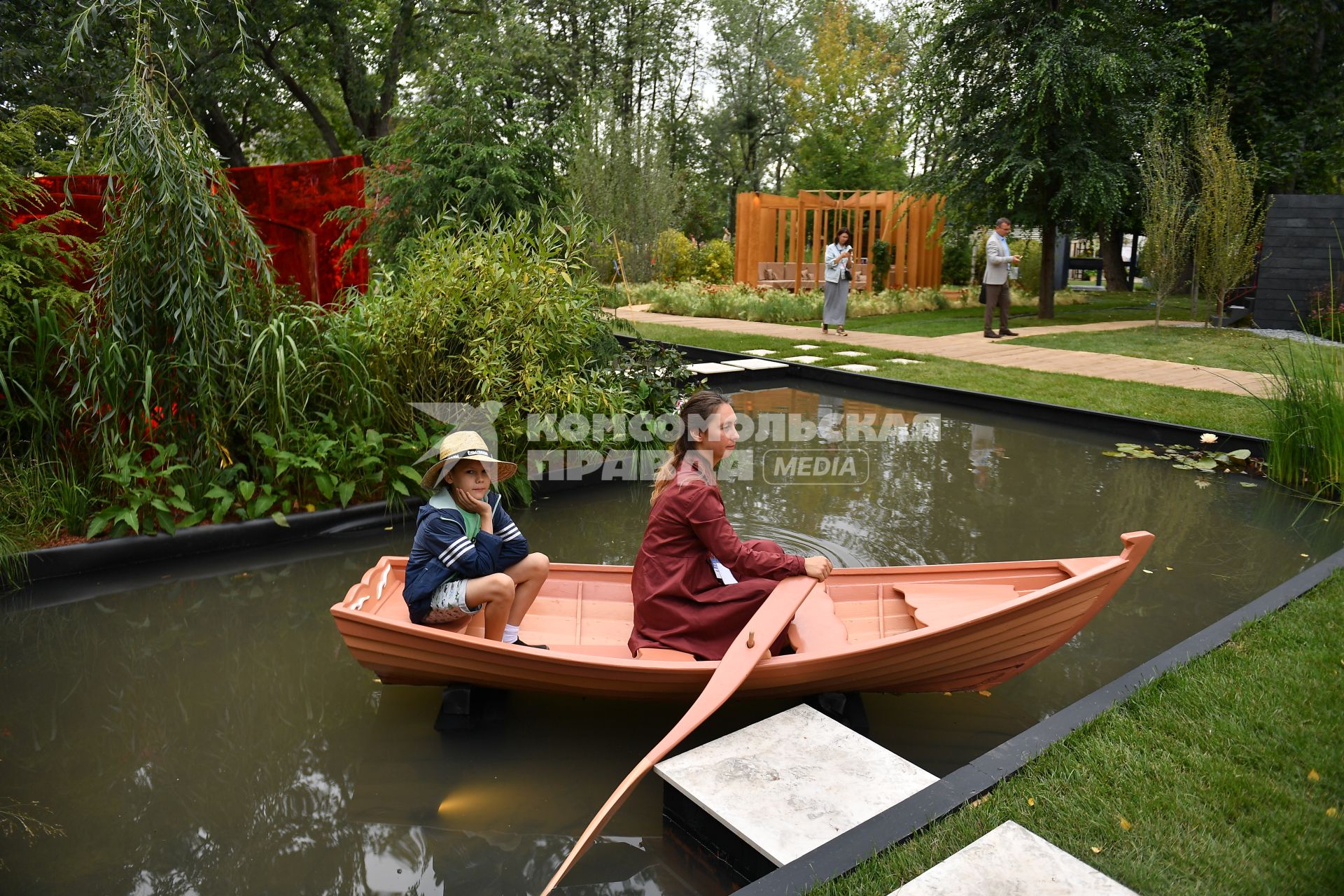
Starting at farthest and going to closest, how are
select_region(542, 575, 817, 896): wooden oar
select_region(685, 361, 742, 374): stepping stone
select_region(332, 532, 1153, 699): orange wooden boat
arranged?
select_region(685, 361, 742, 374): stepping stone
select_region(332, 532, 1153, 699): orange wooden boat
select_region(542, 575, 817, 896): wooden oar

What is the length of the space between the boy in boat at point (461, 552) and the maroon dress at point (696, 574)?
490mm

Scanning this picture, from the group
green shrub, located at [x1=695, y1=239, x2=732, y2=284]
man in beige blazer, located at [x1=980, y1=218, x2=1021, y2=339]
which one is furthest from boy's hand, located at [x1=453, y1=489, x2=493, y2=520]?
green shrub, located at [x1=695, y1=239, x2=732, y2=284]

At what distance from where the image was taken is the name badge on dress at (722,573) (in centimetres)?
367

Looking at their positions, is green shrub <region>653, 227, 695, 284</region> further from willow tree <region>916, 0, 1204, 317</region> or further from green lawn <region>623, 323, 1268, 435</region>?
green lawn <region>623, 323, 1268, 435</region>

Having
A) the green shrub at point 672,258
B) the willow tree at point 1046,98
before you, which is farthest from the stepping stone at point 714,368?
the green shrub at point 672,258

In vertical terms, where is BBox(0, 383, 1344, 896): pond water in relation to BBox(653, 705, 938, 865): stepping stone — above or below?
below

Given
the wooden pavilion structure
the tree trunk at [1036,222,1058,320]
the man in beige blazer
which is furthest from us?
the wooden pavilion structure

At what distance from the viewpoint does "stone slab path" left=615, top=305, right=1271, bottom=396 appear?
10219 mm

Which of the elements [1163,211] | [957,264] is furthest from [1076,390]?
[957,264]

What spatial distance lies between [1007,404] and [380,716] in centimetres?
762

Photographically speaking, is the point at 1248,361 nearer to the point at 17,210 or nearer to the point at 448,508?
the point at 448,508

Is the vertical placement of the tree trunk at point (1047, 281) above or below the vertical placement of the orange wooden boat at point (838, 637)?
above

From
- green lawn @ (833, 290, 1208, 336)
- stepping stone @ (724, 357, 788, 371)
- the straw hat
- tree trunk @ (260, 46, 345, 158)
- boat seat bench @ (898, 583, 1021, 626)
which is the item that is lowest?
boat seat bench @ (898, 583, 1021, 626)

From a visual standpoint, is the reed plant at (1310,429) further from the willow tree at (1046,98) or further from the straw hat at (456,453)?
the willow tree at (1046,98)
